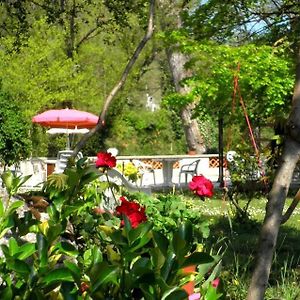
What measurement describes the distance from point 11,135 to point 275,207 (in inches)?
638

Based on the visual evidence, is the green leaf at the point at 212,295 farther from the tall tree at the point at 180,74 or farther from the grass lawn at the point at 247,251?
the tall tree at the point at 180,74

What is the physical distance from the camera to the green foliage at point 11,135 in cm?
1814

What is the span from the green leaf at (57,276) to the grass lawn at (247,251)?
192 centimetres

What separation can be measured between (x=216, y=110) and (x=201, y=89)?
4.95ft

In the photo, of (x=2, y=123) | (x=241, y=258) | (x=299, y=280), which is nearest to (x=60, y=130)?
(x=2, y=123)

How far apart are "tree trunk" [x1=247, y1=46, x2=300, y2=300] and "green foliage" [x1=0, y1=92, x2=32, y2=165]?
16069 millimetres

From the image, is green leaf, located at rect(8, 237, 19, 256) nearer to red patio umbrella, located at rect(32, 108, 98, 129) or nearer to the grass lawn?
the grass lawn

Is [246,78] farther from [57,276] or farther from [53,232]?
[57,276]

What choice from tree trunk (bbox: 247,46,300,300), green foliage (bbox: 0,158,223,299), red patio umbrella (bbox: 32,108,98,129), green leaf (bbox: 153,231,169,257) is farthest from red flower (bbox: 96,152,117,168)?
red patio umbrella (bbox: 32,108,98,129)

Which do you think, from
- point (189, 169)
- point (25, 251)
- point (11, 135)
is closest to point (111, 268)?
point (25, 251)

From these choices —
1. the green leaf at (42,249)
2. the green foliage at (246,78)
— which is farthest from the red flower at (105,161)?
the green foliage at (246,78)

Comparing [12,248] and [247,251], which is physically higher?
[12,248]

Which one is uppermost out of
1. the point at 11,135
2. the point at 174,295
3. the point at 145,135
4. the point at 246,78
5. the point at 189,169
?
the point at 246,78

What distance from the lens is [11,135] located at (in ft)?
59.6
